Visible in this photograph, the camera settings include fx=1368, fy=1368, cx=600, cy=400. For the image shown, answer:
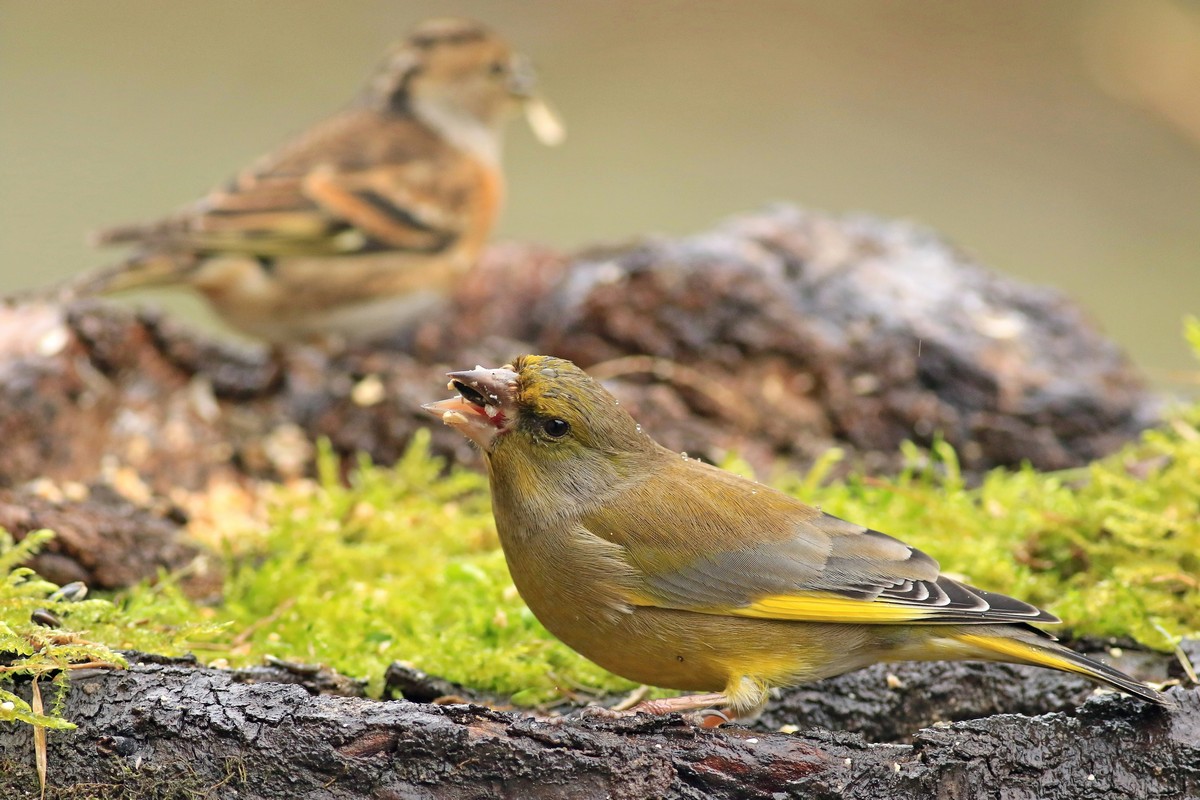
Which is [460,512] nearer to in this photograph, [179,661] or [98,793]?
[179,661]

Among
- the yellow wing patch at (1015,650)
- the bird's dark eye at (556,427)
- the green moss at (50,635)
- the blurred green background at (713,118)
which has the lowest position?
the green moss at (50,635)

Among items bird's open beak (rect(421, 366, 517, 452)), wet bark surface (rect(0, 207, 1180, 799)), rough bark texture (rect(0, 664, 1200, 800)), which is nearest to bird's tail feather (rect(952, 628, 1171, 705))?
wet bark surface (rect(0, 207, 1180, 799))

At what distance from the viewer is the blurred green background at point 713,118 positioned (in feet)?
41.4

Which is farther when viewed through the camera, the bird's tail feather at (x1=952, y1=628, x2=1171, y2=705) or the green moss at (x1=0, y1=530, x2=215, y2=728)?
the bird's tail feather at (x1=952, y1=628, x2=1171, y2=705)

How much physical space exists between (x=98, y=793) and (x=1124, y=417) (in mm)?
4757

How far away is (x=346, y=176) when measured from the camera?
24.3ft

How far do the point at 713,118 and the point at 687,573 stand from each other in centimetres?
1289

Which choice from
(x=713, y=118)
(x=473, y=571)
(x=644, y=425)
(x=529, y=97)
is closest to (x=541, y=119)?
(x=529, y=97)

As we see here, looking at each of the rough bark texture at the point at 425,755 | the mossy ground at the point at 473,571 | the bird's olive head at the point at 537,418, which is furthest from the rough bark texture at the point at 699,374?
the rough bark texture at the point at 425,755

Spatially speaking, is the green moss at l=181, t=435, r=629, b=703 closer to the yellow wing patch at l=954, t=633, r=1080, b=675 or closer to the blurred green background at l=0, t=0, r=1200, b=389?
the yellow wing patch at l=954, t=633, r=1080, b=675

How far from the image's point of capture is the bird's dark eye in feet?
12.2

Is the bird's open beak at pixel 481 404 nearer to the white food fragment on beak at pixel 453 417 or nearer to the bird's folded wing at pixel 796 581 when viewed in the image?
the white food fragment on beak at pixel 453 417

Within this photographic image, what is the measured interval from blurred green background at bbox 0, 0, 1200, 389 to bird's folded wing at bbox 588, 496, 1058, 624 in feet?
28.3

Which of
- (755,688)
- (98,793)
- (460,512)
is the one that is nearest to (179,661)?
(98,793)
